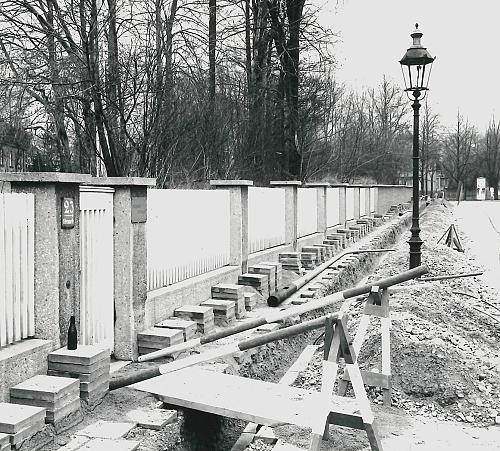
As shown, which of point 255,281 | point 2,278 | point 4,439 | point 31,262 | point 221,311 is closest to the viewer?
point 4,439

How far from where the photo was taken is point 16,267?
5.94 m

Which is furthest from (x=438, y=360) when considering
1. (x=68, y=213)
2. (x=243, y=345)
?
(x=68, y=213)

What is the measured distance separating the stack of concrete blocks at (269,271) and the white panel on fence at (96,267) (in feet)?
17.0

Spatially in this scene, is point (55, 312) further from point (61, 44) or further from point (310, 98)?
point (310, 98)

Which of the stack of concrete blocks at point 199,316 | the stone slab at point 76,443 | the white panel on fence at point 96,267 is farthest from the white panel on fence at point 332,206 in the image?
the stone slab at point 76,443

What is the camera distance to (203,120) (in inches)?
699

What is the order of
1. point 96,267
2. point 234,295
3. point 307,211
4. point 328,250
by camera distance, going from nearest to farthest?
point 96,267 < point 234,295 < point 328,250 < point 307,211

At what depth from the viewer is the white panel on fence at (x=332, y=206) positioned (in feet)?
72.5

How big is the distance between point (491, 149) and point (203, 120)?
7434cm

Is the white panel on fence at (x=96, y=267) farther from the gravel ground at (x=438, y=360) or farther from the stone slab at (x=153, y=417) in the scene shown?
the gravel ground at (x=438, y=360)

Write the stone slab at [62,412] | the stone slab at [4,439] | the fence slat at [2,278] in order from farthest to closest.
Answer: the fence slat at [2,278] → the stone slab at [62,412] → the stone slab at [4,439]

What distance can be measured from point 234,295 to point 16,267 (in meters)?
5.05

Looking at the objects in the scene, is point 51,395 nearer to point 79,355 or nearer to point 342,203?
point 79,355

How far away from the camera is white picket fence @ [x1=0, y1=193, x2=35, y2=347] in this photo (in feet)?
19.0
